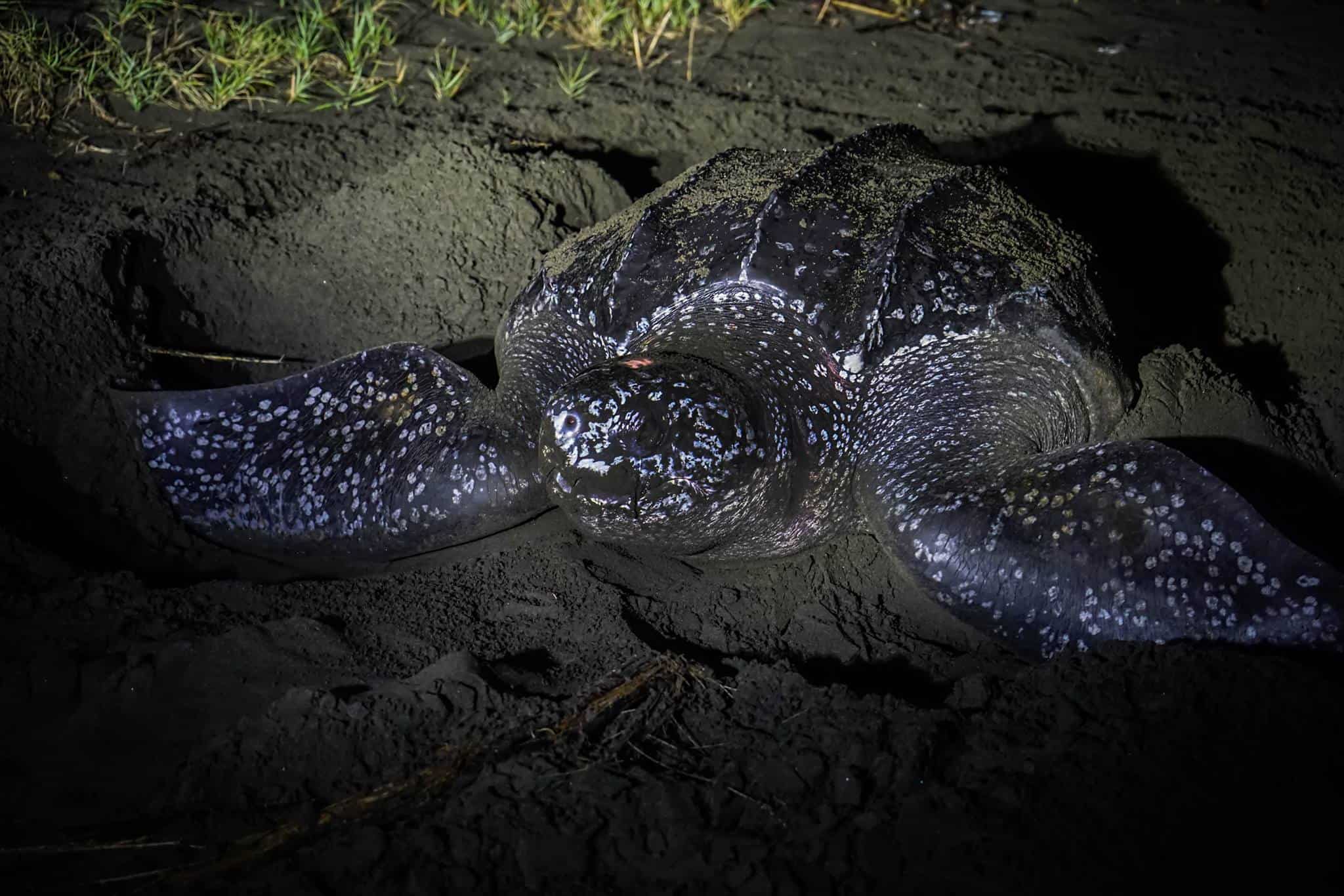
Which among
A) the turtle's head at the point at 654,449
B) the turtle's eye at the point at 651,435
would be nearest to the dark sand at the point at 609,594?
the turtle's head at the point at 654,449

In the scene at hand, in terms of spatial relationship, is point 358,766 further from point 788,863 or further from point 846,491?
point 846,491

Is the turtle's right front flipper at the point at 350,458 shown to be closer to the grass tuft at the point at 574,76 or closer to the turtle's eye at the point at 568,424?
the turtle's eye at the point at 568,424

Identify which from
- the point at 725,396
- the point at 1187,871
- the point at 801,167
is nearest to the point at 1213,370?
the point at 801,167

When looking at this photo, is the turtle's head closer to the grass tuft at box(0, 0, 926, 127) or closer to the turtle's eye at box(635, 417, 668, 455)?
the turtle's eye at box(635, 417, 668, 455)

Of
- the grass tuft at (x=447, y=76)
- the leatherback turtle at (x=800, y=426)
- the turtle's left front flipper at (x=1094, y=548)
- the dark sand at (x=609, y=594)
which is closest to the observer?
the dark sand at (x=609, y=594)

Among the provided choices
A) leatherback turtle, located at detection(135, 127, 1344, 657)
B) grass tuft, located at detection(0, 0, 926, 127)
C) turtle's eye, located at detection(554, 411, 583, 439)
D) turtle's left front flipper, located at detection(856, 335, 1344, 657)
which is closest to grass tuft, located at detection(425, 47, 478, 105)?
grass tuft, located at detection(0, 0, 926, 127)

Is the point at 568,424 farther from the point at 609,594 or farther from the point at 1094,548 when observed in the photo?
the point at 1094,548

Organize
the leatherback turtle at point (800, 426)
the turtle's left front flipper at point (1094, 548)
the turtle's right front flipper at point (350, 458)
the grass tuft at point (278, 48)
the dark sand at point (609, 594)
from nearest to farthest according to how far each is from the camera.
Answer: the dark sand at point (609, 594) < the turtle's left front flipper at point (1094, 548) < the leatherback turtle at point (800, 426) < the turtle's right front flipper at point (350, 458) < the grass tuft at point (278, 48)
